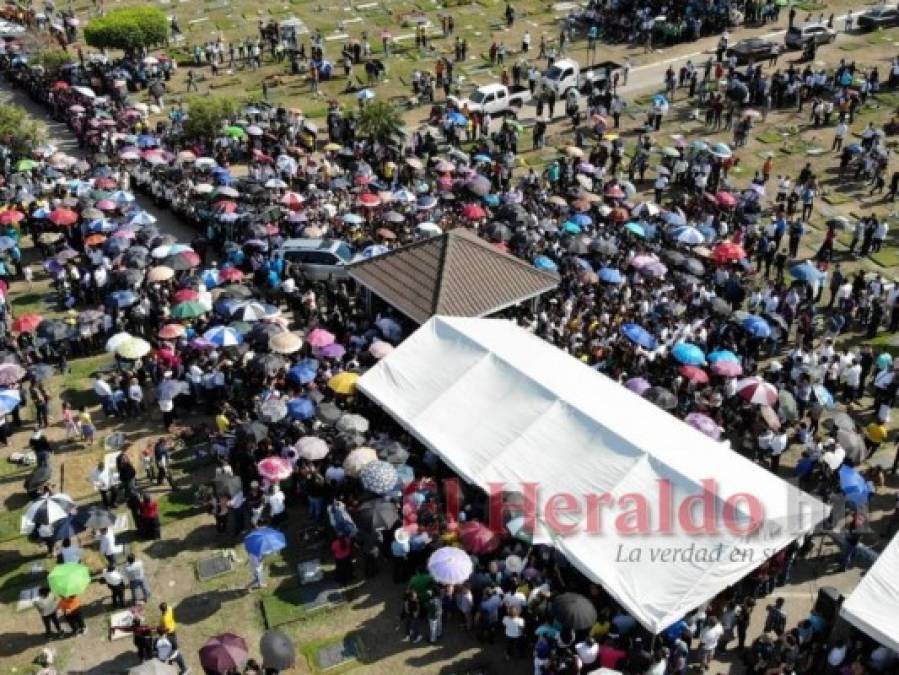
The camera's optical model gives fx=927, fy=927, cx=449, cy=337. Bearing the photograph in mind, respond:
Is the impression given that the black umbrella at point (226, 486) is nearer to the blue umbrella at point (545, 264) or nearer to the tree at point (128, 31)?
the blue umbrella at point (545, 264)

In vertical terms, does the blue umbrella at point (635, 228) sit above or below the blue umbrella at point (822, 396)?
above

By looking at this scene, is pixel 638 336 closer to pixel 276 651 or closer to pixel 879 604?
pixel 879 604

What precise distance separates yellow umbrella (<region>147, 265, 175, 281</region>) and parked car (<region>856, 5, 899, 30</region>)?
39.7 m

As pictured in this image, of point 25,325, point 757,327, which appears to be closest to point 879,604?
point 757,327

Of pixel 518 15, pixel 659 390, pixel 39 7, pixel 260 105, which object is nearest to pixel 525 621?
pixel 659 390

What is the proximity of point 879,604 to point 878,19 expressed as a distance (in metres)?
41.9

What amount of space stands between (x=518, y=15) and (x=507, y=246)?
2894cm

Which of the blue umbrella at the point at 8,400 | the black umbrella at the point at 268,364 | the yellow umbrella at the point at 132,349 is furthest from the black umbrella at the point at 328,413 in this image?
the blue umbrella at the point at 8,400

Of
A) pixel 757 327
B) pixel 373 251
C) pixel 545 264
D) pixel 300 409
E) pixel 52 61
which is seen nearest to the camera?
pixel 300 409

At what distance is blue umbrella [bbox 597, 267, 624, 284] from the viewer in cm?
2542

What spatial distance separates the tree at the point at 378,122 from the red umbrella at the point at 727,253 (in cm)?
1422

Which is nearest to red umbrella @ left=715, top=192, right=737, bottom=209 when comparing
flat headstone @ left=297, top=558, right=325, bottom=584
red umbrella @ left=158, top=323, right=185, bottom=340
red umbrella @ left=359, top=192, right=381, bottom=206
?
red umbrella @ left=359, top=192, right=381, bottom=206

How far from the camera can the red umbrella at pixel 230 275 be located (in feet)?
85.5

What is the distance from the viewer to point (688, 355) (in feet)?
72.4
